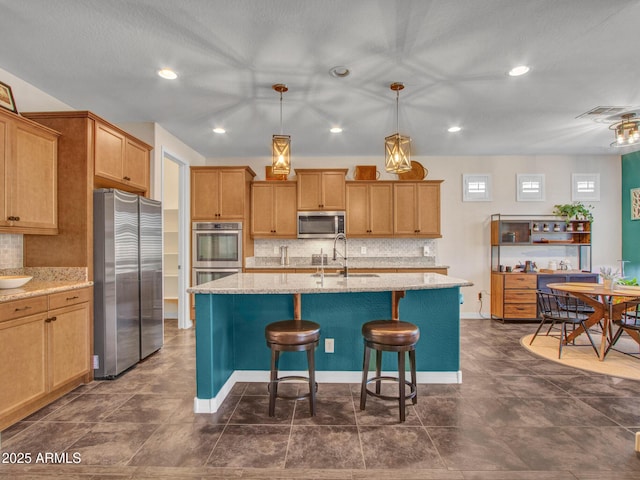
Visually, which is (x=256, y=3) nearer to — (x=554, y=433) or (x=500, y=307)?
(x=554, y=433)

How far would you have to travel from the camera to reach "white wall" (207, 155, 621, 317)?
19.0ft

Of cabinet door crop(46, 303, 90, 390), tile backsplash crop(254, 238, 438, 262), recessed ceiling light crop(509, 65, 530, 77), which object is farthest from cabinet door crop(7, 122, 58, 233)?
recessed ceiling light crop(509, 65, 530, 77)

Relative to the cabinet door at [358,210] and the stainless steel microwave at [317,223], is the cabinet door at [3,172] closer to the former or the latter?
the stainless steel microwave at [317,223]

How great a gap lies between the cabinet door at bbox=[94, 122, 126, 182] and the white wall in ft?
8.81

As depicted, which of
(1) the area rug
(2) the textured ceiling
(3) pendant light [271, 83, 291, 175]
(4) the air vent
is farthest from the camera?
(4) the air vent

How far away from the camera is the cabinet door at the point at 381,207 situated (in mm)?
5578

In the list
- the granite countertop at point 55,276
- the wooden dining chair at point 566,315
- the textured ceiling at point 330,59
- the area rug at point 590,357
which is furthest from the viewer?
the wooden dining chair at point 566,315

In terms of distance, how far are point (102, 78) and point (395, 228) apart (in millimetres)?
4249

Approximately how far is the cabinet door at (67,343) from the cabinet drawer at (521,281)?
5.56 m

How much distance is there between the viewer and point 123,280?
10.7 ft

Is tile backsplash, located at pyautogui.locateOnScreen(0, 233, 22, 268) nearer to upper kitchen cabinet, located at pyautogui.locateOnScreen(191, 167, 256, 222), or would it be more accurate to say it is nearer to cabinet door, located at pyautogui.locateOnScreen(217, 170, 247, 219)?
upper kitchen cabinet, located at pyautogui.locateOnScreen(191, 167, 256, 222)

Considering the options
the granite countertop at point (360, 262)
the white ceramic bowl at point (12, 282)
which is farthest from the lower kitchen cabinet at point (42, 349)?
the granite countertop at point (360, 262)

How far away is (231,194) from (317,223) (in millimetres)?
1424

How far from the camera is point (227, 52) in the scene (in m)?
2.68
